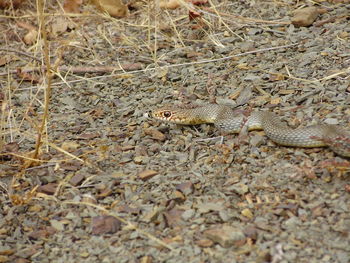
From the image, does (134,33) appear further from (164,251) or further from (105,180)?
(164,251)

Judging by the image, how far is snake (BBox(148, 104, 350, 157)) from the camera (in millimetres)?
4387

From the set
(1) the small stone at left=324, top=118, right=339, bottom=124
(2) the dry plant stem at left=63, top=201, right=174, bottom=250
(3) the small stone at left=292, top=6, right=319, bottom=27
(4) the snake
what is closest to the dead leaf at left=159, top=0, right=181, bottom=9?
(3) the small stone at left=292, top=6, right=319, bottom=27

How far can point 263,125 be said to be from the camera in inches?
192

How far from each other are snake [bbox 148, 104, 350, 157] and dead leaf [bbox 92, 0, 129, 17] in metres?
2.18

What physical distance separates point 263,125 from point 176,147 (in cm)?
76

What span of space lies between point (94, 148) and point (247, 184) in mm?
1478

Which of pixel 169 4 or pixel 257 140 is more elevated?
pixel 169 4

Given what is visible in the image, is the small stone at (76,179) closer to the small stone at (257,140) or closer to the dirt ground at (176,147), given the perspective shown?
the dirt ground at (176,147)

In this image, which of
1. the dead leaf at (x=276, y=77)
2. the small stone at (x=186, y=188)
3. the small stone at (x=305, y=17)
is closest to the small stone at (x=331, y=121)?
the dead leaf at (x=276, y=77)

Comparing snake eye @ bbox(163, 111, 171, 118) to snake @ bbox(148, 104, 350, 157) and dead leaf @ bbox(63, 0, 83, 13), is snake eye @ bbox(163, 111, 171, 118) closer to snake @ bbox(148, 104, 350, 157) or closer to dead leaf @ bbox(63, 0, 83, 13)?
snake @ bbox(148, 104, 350, 157)

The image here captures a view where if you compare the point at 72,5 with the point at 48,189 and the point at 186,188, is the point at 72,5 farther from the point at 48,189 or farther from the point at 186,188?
the point at 186,188

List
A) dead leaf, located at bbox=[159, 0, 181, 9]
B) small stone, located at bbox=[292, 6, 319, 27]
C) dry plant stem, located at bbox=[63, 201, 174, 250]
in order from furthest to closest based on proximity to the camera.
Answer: dead leaf, located at bbox=[159, 0, 181, 9] < small stone, located at bbox=[292, 6, 319, 27] < dry plant stem, located at bbox=[63, 201, 174, 250]

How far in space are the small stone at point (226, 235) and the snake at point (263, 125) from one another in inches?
44.0

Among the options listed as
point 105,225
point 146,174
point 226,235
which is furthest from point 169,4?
point 226,235
